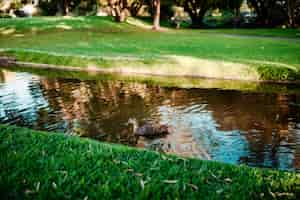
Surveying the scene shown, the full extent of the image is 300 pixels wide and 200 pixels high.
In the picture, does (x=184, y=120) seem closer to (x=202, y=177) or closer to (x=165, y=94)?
(x=165, y=94)

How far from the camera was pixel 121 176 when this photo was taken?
18.0ft

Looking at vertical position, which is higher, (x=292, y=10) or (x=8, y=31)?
(x=292, y=10)

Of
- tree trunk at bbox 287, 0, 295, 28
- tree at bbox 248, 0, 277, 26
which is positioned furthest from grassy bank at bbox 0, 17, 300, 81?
tree at bbox 248, 0, 277, 26

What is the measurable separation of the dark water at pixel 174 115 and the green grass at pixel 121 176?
2.79m

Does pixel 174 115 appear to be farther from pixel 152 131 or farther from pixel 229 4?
pixel 229 4

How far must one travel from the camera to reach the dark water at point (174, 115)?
9.36 metres

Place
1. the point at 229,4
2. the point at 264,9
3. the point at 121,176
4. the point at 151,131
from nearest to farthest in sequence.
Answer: the point at 121,176 < the point at 151,131 < the point at 264,9 < the point at 229,4

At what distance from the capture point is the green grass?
5062 mm

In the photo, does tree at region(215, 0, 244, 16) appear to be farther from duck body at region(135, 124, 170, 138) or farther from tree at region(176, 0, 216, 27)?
duck body at region(135, 124, 170, 138)

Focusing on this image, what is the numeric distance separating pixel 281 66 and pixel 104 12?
2099 inches

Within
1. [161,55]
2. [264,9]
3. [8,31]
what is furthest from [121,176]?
[264,9]

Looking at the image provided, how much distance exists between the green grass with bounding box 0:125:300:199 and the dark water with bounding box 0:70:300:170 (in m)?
2.79

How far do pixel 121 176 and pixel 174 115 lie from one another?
6.94 m

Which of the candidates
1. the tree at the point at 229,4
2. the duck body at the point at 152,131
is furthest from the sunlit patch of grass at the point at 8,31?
the duck body at the point at 152,131
